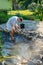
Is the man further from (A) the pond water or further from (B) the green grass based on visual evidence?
(B) the green grass

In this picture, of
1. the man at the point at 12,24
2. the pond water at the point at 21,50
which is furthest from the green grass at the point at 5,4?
the man at the point at 12,24

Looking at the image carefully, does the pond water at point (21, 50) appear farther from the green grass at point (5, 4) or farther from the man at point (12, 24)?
the green grass at point (5, 4)

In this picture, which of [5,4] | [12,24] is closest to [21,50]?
[12,24]

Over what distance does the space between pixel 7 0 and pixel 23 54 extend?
78.7ft

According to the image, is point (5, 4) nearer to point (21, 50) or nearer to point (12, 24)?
point (12, 24)

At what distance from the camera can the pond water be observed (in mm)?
9509

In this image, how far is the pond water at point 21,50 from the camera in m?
9.51

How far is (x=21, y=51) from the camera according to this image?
36.5 ft

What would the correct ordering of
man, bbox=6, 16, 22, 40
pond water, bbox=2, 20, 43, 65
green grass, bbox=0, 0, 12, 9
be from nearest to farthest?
pond water, bbox=2, 20, 43, 65 → man, bbox=6, 16, 22, 40 → green grass, bbox=0, 0, 12, 9

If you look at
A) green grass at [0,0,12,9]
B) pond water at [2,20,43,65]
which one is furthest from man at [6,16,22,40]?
green grass at [0,0,12,9]

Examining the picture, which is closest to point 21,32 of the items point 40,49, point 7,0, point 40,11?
point 40,49

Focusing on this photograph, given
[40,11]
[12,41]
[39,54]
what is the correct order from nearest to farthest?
[39,54], [12,41], [40,11]

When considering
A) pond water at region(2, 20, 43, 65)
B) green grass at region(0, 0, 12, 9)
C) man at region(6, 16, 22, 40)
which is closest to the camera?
pond water at region(2, 20, 43, 65)

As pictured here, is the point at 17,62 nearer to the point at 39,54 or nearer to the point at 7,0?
the point at 39,54
